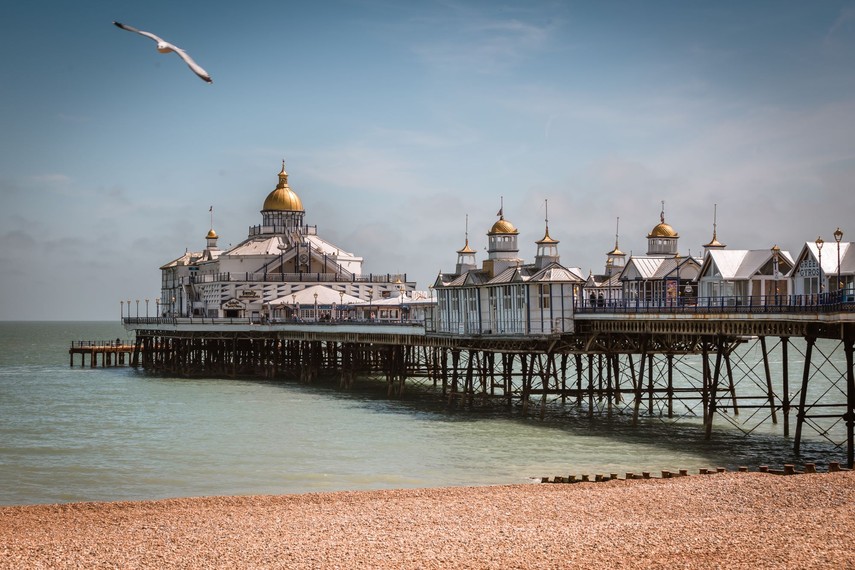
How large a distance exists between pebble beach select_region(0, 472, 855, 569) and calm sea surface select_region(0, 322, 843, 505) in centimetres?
367

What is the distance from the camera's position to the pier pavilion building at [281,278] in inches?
3420

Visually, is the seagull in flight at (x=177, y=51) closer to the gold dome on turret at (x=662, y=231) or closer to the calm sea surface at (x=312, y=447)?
the calm sea surface at (x=312, y=447)

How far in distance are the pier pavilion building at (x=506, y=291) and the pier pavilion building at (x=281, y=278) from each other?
22.7 metres

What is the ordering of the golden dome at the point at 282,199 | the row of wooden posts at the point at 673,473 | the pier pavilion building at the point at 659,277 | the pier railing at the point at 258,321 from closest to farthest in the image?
the row of wooden posts at the point at 673,473 → the pier pavilion building at the point at 659,277 → the pier railing at the point at 258,321 → the golden dome at the point at 282,199

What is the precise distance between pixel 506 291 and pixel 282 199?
177ft

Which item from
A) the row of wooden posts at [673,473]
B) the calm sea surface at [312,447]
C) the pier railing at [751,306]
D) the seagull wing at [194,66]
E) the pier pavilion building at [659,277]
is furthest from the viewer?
the pier pavilion building at [659,277]

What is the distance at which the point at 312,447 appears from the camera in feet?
132

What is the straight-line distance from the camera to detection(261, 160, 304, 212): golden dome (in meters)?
101

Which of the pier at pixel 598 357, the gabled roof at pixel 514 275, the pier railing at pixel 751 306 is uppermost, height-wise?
the gabled roof at pixel 514 275

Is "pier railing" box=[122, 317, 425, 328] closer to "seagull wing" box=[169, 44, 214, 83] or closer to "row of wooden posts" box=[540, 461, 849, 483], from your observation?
"row of wooden posts" box=[540, 461, 849, 483]

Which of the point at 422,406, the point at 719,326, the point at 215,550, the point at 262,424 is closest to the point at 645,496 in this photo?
the point at 215,550

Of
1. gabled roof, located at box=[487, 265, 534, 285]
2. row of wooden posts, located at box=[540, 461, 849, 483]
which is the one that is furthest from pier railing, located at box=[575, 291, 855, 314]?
row of wooden posts, located at box=[540, 461, 849, 483]

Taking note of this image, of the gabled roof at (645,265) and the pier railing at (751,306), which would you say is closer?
the pier railing at (751,306)

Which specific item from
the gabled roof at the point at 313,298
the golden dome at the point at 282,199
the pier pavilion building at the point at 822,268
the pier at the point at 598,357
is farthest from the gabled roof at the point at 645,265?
the golden dome at the point at 282,199
